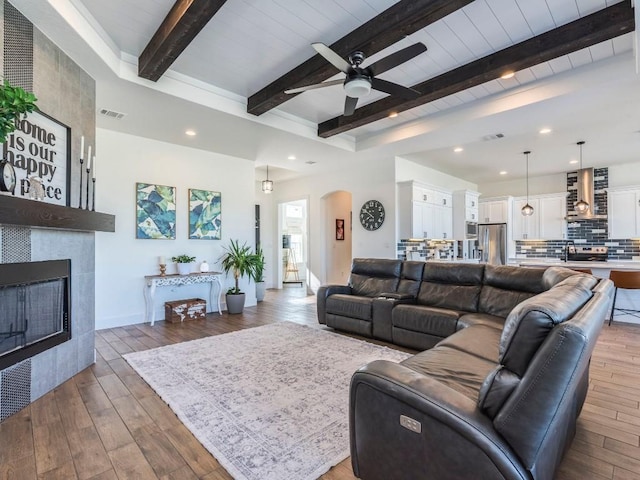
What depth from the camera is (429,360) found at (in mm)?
2094

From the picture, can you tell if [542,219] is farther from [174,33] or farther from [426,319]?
[174,33]

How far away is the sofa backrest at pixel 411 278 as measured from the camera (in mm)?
4380

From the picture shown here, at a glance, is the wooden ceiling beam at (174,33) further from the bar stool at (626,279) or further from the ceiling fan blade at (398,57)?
the bar stool at (626,279)

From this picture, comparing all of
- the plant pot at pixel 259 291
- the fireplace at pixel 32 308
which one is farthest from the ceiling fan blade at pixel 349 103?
the plant pot at pixel 259 291

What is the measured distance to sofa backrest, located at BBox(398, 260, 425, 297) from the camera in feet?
14.4

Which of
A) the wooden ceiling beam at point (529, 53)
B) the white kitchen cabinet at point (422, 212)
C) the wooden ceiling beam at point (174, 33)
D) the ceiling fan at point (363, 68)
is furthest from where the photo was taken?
the white kitchen cabinet at point (422, 212)

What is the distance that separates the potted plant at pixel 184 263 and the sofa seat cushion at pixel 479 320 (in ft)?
13.2

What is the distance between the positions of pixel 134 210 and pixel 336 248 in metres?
4.65

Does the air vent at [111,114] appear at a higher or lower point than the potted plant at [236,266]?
higher

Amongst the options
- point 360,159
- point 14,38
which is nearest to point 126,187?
point 14,38

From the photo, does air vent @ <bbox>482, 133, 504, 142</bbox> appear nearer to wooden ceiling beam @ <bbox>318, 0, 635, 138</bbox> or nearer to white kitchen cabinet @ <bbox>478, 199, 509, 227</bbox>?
wooden ceiling beam @ <bbox>318, 0, 635, 138</bbox>

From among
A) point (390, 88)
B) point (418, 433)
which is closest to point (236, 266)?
point (390, 88)

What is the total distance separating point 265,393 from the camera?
263 centimetres

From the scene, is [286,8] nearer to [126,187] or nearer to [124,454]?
[124,454]
